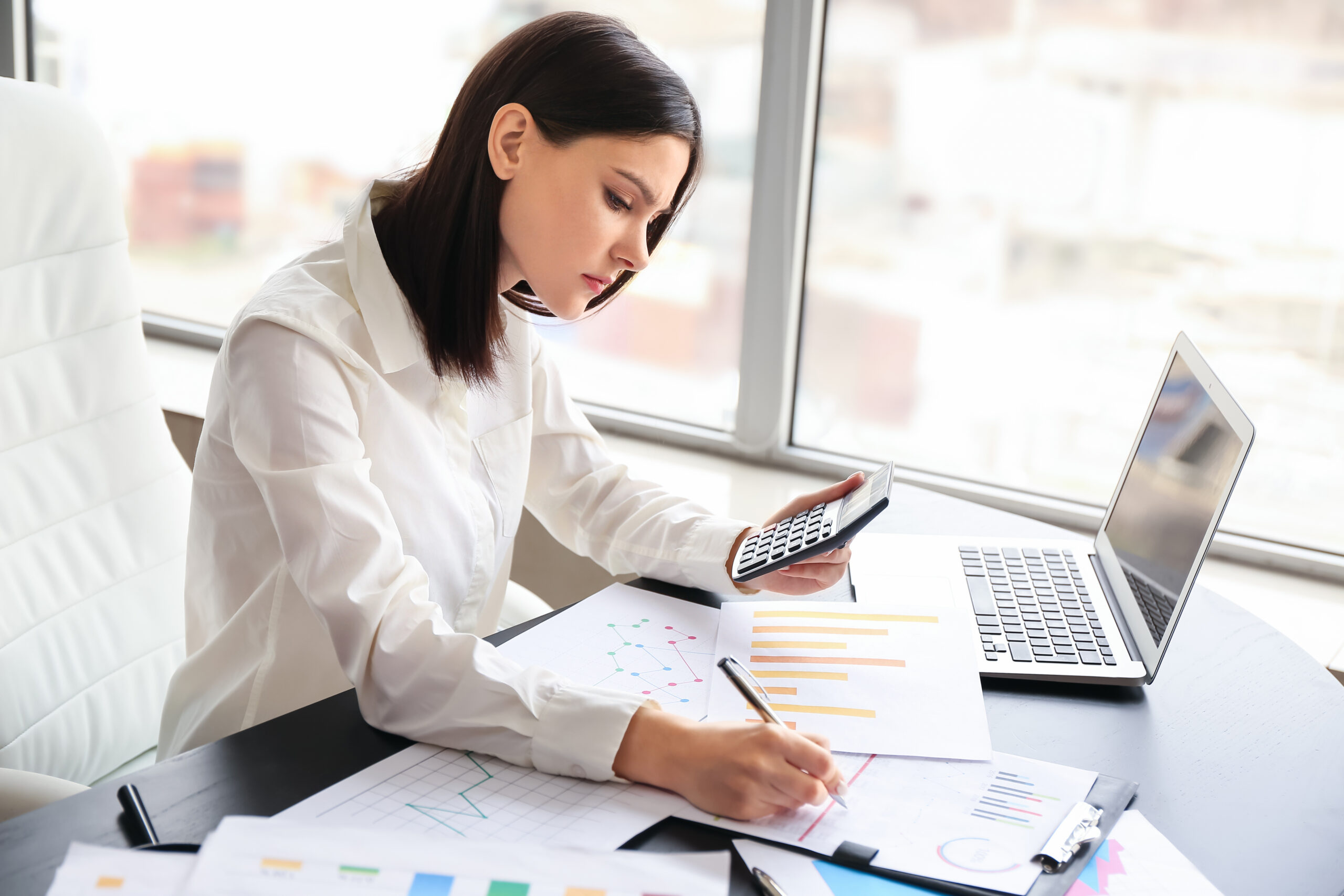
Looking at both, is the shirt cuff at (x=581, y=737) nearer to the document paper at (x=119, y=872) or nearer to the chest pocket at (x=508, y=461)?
the document paper at (x=119, y=872)

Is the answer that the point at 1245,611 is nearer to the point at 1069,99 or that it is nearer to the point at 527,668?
the point at 527,668

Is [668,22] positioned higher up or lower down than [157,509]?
higher up

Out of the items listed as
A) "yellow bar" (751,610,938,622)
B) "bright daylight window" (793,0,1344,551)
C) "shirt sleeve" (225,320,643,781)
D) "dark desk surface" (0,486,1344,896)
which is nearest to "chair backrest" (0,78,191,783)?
"shirt sleeve" (225,320,643,781)

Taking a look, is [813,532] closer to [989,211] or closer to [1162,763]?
[1162,763]

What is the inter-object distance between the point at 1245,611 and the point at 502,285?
2.69ft

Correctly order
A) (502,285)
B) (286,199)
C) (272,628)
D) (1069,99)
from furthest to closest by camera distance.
→ (286,199) < (1069,99) < (502,285) < (272,628)

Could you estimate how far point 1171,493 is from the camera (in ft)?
3.51

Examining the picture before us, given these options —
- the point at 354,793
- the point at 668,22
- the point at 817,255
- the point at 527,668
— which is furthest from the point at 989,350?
the point at 354,793

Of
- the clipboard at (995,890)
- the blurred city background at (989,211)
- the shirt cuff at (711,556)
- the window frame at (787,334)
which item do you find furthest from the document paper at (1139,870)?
the window frame at (787,334)

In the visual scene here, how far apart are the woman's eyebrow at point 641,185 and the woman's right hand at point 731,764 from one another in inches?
Answer: 18.9

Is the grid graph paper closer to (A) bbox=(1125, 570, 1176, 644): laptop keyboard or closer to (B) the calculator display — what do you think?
(B) the calculator display

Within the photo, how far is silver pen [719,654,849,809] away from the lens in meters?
0.83

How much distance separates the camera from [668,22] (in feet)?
6.39

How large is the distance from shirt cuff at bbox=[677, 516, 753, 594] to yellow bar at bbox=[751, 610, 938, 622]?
56 mm
